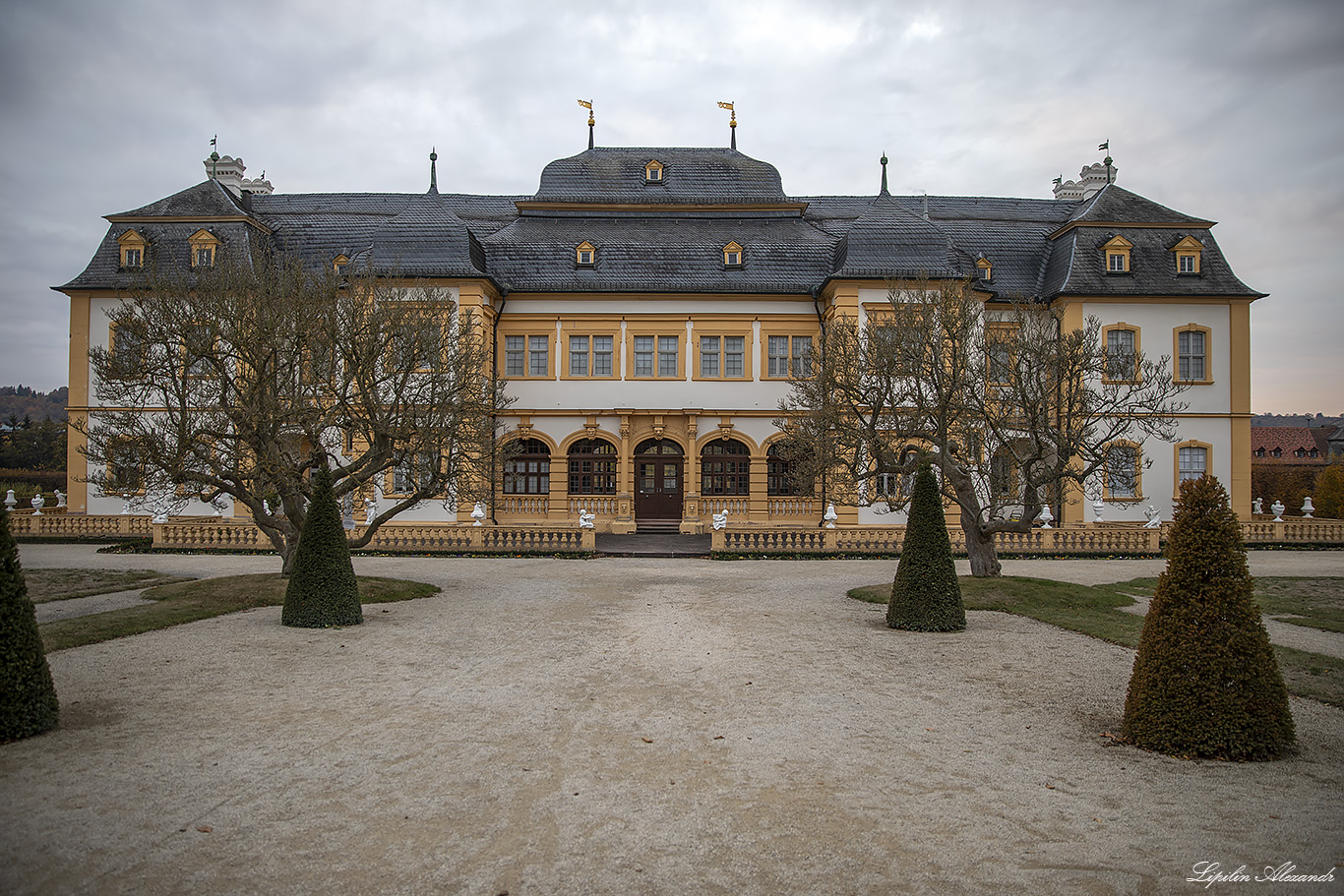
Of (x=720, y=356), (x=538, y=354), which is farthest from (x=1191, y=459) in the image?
(x=538, y=354)

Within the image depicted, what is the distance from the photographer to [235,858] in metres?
4.25

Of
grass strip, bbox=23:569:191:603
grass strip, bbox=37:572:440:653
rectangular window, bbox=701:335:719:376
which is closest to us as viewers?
grass strip, bbox=37:572:440:653

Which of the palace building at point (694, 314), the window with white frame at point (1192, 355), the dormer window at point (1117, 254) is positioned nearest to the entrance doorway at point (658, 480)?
the palace building at point (694, 314)

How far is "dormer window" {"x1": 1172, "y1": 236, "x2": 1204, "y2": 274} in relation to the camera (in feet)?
87.4

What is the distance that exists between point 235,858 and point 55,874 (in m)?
0.80

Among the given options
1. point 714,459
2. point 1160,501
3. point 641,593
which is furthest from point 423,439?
point 1160,501

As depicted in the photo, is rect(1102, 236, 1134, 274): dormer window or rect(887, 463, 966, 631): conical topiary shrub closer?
rect(887, 463, 966, 631): conical topiary shrub

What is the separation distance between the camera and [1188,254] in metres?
26.8

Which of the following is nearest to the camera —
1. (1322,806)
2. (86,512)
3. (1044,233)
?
(1322,806)

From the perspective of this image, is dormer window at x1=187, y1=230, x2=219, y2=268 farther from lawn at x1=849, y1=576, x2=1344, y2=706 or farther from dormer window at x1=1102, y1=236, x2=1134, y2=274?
dormer window at x1=1102, y1=236, x2=1134, y2=274

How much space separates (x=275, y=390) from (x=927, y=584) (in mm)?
11007

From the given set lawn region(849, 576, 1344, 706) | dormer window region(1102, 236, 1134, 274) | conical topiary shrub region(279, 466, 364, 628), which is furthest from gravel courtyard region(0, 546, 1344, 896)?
dormer window region(1102, 236, 1134, 274)

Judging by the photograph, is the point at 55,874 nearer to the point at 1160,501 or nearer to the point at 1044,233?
the point at 1160,501

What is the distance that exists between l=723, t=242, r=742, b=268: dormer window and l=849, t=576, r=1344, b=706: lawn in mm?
15478
